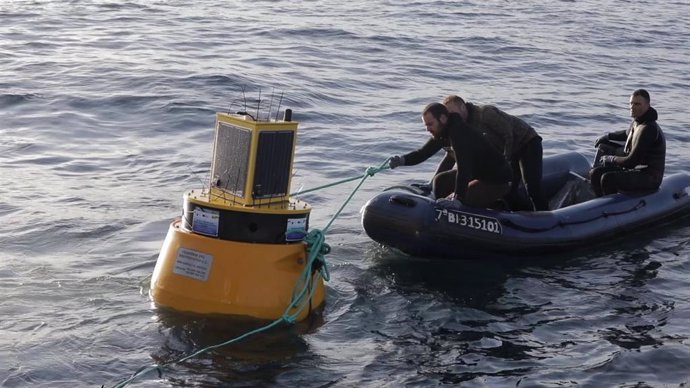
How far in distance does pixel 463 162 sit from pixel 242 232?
244cm

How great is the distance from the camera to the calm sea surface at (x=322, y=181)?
23.9 feet

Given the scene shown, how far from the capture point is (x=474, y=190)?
9641 mm

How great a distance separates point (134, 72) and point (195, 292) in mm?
10450

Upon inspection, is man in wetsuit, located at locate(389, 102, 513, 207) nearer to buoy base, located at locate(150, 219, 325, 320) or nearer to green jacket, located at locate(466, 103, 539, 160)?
green jacket, located at locate(466, 103, 539, 160)

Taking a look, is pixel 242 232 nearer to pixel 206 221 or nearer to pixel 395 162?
pixel 206 221

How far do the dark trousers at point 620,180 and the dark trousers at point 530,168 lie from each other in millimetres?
821

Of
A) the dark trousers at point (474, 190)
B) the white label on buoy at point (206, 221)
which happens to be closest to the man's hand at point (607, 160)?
the dark trousers at point (474, 190)

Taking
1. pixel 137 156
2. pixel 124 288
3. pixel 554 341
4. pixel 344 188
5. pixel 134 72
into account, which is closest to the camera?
pixel 554 341

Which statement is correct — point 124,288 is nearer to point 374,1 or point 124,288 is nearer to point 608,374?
point 608,374

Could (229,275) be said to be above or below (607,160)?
below

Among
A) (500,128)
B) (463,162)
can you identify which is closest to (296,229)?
(463,162)

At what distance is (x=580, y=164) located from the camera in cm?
1149

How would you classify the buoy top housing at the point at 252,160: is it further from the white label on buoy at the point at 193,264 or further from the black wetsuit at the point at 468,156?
the black wetsuit at the point at 468,156

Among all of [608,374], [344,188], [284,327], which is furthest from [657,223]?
[284,327]
